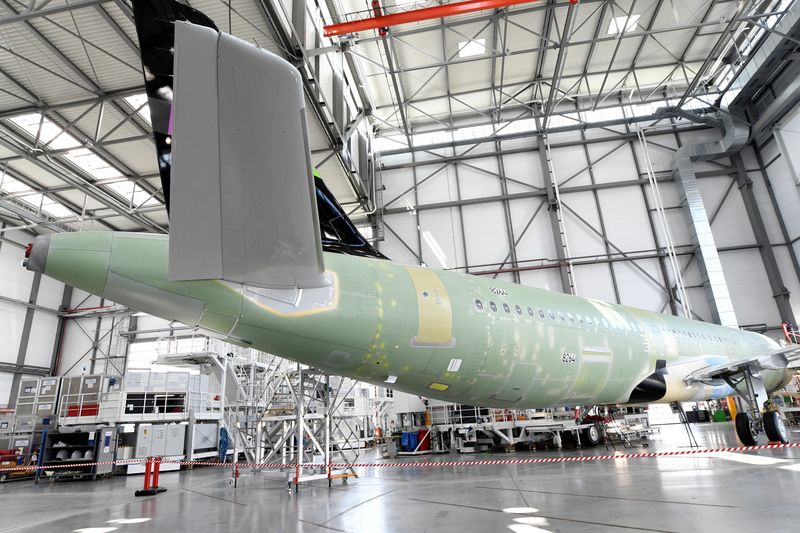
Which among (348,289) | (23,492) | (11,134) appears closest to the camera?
(348,289)

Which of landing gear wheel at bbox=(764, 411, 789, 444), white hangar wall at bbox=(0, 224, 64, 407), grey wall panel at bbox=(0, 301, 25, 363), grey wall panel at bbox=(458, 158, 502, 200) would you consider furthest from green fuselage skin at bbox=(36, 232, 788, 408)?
grey wall panel at bbox=(0, 301, 25, 363)

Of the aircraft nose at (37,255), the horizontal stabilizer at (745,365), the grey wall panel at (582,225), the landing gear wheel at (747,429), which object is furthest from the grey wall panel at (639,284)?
the aircraft nose at (37,255)

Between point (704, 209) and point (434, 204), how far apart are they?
14862 mm

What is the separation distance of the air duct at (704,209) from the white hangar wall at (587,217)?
0.70 meters

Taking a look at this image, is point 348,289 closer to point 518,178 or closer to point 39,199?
point 518,178

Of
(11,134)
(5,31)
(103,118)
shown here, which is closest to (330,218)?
(5,31)

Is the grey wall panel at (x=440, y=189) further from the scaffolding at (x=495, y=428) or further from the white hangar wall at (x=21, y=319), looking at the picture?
the white hangar wall at (x=21, y=319)

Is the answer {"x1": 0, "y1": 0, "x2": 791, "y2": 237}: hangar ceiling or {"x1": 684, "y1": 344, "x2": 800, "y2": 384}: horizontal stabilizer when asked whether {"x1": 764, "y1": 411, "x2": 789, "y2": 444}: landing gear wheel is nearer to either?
{"x1": 684, "y1": 344, "x2": 800, "y2": 384}: horizontal stabilizer

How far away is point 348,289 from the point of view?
19.1ft

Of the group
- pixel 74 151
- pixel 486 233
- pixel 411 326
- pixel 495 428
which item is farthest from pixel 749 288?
pixel 74 151

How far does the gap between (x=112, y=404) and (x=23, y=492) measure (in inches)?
158

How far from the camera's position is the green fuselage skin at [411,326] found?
475 cm

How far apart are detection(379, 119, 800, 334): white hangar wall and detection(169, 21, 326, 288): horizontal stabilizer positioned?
23231 millimetres

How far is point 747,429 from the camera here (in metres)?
11.8
